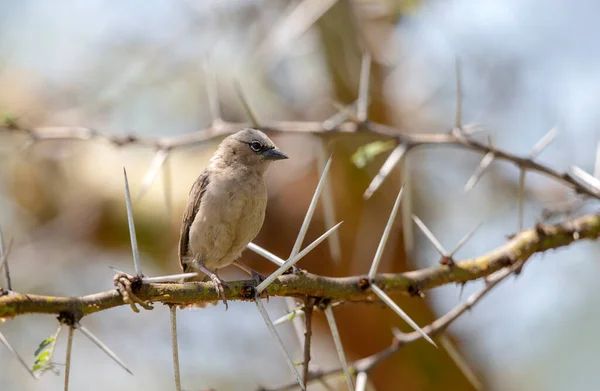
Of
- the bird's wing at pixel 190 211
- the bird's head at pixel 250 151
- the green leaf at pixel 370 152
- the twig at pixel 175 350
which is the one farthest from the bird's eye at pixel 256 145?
the twig at pixel 175 350

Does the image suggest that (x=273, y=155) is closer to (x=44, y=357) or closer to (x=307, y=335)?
(x=307, y=335)

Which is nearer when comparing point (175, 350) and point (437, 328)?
point (175, 350)

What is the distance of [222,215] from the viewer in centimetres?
516

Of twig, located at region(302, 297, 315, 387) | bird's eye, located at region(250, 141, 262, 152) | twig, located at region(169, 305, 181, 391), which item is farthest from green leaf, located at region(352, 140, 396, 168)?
twig, located at region(169, 305, 181, 391)

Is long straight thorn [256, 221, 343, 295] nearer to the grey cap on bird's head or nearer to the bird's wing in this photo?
the bird's wing

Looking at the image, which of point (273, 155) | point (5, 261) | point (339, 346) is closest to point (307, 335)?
point (339, 346)

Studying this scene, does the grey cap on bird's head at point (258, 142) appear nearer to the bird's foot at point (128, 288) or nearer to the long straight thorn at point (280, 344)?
the long straight thorn at point (280, 344)

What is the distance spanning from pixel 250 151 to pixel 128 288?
10.5 feet

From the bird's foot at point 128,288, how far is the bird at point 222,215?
212cm

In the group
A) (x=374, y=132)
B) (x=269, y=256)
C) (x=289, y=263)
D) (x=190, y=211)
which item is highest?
(x=190, y=211)

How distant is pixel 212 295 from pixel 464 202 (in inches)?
278

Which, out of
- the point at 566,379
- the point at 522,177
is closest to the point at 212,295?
the point at 522,177

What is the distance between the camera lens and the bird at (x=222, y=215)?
5172 millimetres

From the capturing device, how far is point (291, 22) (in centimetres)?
761
